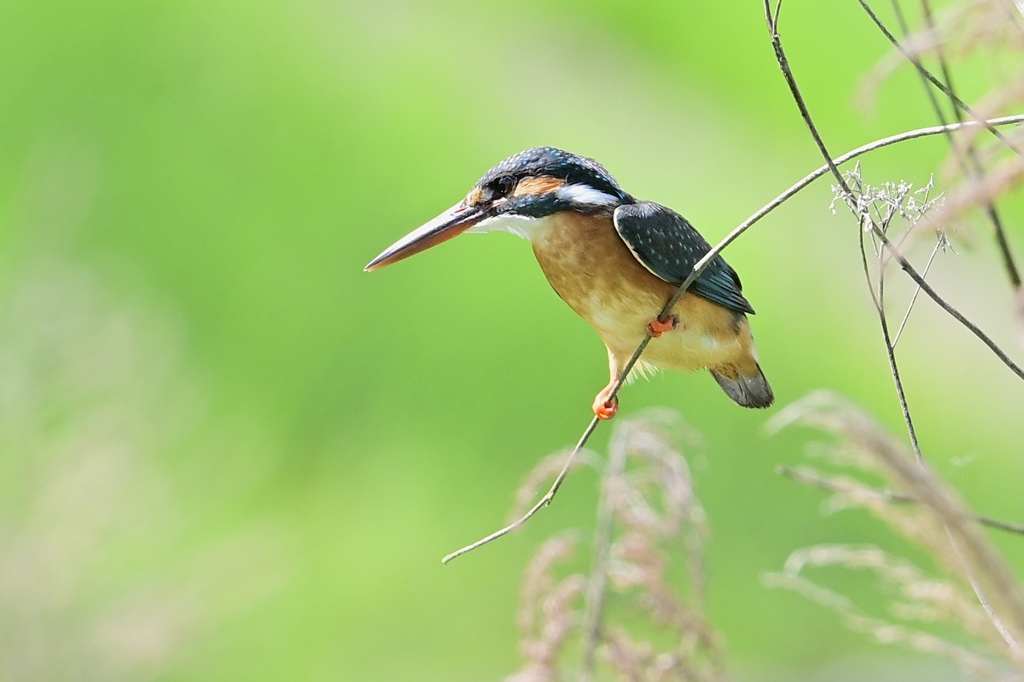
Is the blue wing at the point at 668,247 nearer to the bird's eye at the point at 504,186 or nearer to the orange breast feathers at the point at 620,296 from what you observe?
the orange breast feathers at the point at 620,296

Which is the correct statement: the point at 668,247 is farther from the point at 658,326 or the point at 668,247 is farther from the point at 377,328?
the point at 377,328

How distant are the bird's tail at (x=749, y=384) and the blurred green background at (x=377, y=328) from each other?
1848mm

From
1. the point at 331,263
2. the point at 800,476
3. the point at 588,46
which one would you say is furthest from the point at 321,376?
the point at 800,476

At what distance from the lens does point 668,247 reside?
127cm

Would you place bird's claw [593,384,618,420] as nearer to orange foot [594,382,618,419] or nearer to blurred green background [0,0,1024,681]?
orange foot [594,382,618,419]

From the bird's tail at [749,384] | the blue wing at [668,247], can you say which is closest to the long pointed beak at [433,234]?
the blue wing at [668,247]

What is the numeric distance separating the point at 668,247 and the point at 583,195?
0.12m

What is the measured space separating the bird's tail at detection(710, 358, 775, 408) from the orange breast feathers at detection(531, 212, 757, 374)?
27 mm

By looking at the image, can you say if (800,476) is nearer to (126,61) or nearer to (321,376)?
(321,376)

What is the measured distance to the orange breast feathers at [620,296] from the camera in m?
1.27

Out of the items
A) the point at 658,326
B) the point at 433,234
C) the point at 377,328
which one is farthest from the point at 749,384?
the point at 377,328

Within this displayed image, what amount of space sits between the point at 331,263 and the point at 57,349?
5.44 feet

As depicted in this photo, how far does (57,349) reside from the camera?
2766 millimetres

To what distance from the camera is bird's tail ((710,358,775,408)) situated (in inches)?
53.1
